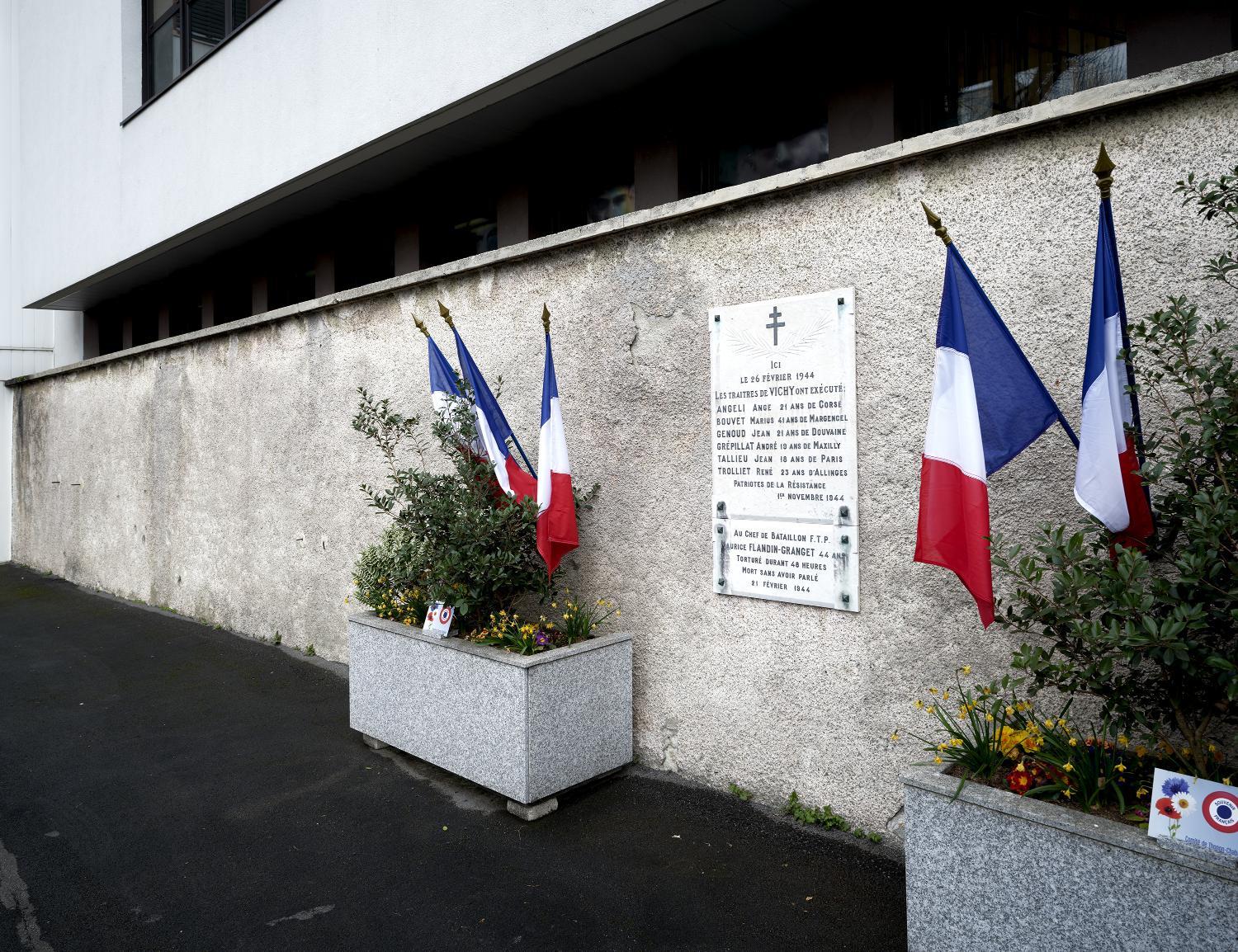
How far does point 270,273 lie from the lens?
1051 centimetres

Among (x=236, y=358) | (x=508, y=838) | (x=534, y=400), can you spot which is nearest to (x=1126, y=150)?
(x=534, y=400)

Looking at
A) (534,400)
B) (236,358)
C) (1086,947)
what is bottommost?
(1086,947)

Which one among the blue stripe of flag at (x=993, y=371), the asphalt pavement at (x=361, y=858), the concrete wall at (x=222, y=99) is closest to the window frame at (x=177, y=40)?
the concrete wall at (x=222, y=99)

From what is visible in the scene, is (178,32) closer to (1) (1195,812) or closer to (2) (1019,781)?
(2) (1019,781)

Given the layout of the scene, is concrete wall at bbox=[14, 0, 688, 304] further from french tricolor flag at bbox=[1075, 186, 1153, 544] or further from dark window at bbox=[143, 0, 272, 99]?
french tricolor flag at bbox=[1075, 186, 1153, 544]

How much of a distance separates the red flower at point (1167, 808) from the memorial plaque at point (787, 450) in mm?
1584

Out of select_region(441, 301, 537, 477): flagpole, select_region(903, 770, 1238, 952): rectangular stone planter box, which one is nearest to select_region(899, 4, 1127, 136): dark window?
select_region(441, 301, 537, 477): flagpole

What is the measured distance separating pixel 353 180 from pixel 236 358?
2082 millimetres

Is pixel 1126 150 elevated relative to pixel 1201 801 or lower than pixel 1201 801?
elevated

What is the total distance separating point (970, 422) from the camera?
2793 mm

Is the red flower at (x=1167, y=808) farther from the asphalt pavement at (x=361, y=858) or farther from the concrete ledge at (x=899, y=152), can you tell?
the concrete ledge at (x=899, y=152)

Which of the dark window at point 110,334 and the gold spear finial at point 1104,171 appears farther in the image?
the dark window at point 110,334

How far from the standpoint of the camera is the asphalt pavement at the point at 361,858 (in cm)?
320

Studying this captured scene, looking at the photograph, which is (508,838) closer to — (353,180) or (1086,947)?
(1086,947)
